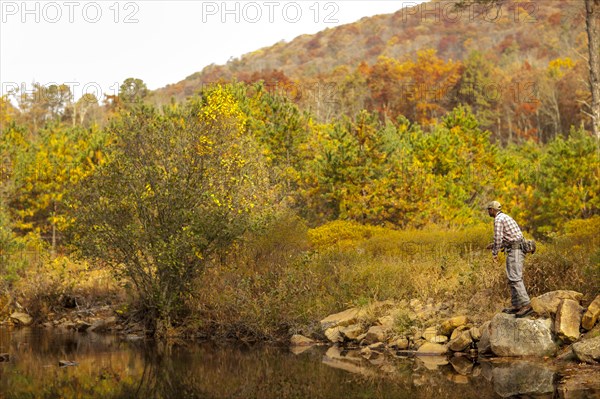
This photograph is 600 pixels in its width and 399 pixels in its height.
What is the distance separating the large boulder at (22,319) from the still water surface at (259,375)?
21.4ft

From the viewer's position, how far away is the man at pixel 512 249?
13375mm

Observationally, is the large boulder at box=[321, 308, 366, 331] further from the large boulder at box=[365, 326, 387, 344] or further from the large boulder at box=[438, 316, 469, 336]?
the large boulder at box=[438, 316, 469, 336]

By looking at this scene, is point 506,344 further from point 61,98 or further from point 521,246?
point 61,98

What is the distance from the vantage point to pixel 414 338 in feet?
49.9

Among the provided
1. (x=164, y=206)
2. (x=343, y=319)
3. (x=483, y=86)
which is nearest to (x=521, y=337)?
(x=343, y=319)

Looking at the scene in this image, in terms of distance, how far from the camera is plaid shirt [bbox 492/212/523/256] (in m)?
13.4

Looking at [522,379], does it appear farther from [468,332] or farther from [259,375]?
[259,375]

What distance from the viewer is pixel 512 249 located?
1345 centimetres

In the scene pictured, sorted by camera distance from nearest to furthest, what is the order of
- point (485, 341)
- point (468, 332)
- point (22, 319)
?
point (485, 341), point (468, 332), point (22, 319)

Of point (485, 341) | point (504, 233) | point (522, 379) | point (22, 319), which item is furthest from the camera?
point (22, 319)

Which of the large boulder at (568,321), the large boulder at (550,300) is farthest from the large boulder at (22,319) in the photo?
the large boulder at (568,321)

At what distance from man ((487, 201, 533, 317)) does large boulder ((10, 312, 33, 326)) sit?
15.6m

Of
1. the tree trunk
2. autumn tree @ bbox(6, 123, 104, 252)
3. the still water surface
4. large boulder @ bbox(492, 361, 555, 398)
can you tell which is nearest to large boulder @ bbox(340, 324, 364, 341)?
the still water surface

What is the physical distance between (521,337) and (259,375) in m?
4.96
